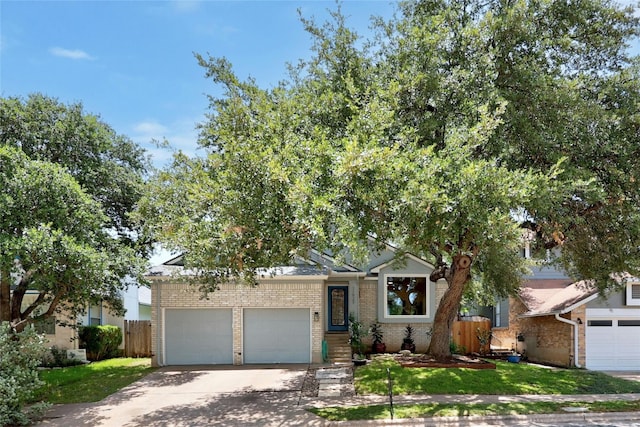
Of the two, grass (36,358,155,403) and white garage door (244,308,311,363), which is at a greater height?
white garage door (244,308,311,363)

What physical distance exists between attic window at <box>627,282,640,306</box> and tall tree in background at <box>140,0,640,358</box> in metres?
5.76

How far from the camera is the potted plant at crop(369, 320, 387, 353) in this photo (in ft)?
64.7

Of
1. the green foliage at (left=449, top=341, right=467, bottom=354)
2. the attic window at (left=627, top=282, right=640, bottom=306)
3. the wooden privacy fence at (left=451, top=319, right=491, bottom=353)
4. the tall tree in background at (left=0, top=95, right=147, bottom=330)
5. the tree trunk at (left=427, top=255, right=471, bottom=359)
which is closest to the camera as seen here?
the tall tree in background at (left=0, top=95, right=147, bottom=330)

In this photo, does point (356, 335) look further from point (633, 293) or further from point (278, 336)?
point (633, 293)

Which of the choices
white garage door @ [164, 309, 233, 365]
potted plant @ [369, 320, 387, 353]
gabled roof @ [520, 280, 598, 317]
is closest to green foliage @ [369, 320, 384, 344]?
potted plant @ [369, 320, 387, 353]

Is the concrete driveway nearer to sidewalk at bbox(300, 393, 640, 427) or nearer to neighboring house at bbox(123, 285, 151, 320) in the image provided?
sidewalk at bbox(300, 393, 640, 427)

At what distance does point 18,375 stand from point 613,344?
1982cm

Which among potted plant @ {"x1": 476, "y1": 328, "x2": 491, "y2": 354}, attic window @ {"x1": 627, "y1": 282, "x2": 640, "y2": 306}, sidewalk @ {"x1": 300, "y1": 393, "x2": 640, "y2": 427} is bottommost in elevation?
potted plant @ {"x1": 476, "y1": 328, "x2": 491, "y2": 354}

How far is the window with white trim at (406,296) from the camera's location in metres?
20.5

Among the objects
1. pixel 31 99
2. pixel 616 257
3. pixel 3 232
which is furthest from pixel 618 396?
pixel 31 99

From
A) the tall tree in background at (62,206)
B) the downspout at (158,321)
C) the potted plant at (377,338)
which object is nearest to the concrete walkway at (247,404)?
the downspout at (158,321)

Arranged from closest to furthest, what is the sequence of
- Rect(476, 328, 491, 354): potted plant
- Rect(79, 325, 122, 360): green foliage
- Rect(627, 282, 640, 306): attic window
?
Rect(627, 282, 640, 306): attic window < Rect(476, 328, 491, 354): potted plant < Rect(79, 325, 122, 360): green foliage

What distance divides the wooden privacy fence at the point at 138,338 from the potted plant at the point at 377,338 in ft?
32.5

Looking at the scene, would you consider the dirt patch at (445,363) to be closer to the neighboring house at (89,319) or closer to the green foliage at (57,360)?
the neighboring house at (89,319)
